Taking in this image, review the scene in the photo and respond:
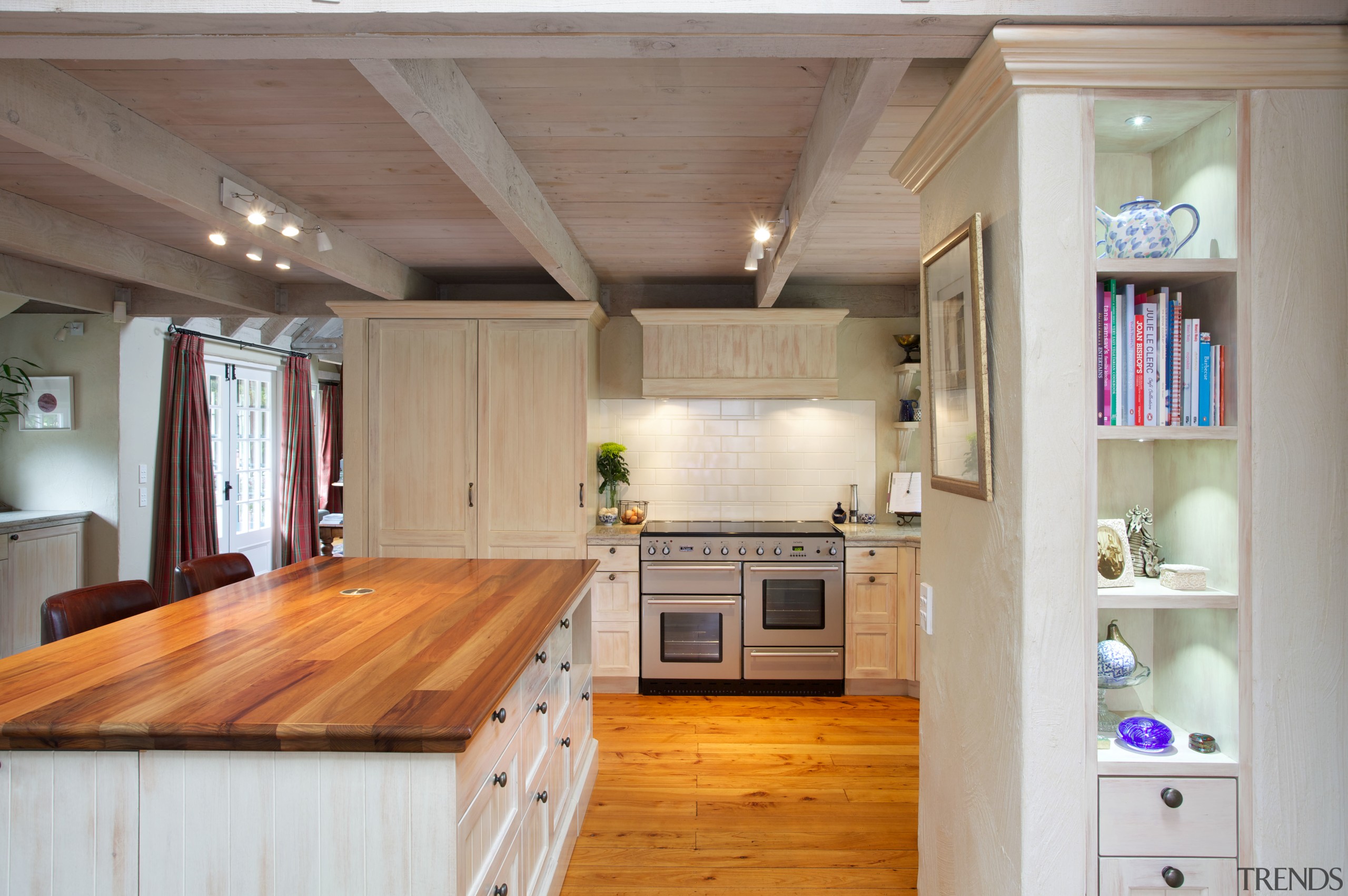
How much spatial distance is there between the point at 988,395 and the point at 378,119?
2.03 meters

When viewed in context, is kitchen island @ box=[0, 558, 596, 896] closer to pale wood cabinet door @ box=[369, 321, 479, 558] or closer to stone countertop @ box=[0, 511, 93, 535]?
pale wood cabinet door @ box=[369, 321, 479, 558]

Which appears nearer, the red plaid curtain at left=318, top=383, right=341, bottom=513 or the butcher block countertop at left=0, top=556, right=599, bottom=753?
the butcher block countertop at left=0, top=556, right=599, bottom=753

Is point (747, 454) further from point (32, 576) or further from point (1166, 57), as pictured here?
point (32, 576)

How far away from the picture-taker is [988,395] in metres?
1.62

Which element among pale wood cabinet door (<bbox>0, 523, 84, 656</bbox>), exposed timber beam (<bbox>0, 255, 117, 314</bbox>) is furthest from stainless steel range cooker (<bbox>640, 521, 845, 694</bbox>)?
exposed timber beam (<bbox>0, 255, 117, 314</bbox>)

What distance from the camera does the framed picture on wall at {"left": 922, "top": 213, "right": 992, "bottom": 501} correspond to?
5.32ft

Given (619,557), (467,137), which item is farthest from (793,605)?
(467,137)

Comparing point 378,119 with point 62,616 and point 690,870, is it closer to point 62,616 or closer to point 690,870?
point 62,616

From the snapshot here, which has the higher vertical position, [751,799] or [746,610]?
[746,610]

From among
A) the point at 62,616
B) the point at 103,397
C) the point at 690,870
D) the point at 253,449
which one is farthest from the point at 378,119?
the point at 253,449

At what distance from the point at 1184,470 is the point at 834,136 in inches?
47.5

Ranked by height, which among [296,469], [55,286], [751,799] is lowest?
[751,799]

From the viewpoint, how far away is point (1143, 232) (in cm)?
156

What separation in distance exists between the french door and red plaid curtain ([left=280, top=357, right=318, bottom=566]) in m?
0.10
